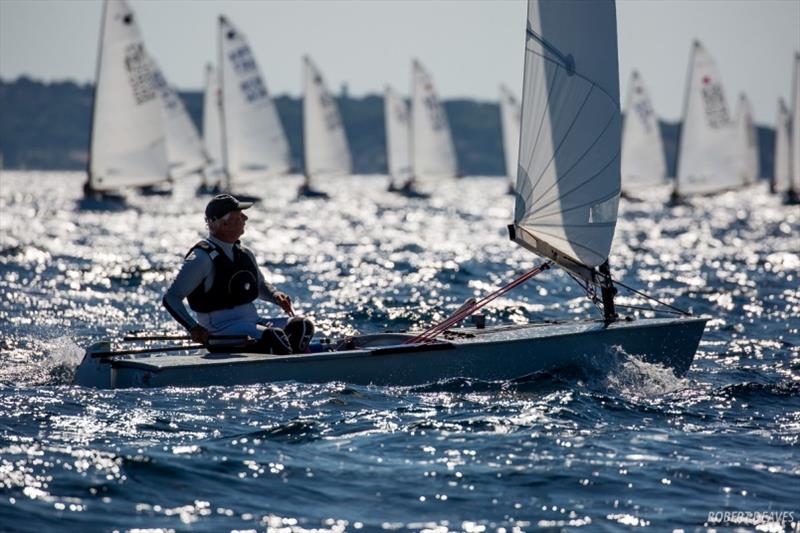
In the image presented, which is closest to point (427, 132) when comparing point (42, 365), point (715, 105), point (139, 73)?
point (715, 105)

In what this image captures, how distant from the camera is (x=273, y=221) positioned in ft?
117

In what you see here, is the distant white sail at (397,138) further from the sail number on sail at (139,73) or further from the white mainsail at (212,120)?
the sail number on sail at (139,73)

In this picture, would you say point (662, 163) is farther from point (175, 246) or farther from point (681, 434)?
point (681, 434)

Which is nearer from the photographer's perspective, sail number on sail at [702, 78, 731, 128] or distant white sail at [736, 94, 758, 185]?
sail number on sail at [702, 78, 731, 128]

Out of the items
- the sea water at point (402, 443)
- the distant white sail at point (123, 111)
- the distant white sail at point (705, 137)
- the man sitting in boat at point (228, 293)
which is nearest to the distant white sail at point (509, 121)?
the distant white sail at point (705, 137)

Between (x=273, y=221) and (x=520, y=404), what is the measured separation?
28.5 m

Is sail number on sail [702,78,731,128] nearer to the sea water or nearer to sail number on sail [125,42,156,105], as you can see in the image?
sail number on sail [125,42,156,105]

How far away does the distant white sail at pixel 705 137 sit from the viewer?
39.2 metres

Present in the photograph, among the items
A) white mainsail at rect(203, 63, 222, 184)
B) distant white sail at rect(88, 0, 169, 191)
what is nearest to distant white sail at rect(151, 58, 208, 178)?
white mainsail at rect(203, 63, 222, 184)

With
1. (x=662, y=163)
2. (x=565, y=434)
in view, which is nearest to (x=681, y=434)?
(x=565, y=434)

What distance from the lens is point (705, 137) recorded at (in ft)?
133

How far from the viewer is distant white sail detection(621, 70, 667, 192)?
44812mm

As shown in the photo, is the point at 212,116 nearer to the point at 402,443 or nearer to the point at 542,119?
the point at 542,119

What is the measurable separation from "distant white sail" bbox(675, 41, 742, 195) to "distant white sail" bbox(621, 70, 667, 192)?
3582 mm
